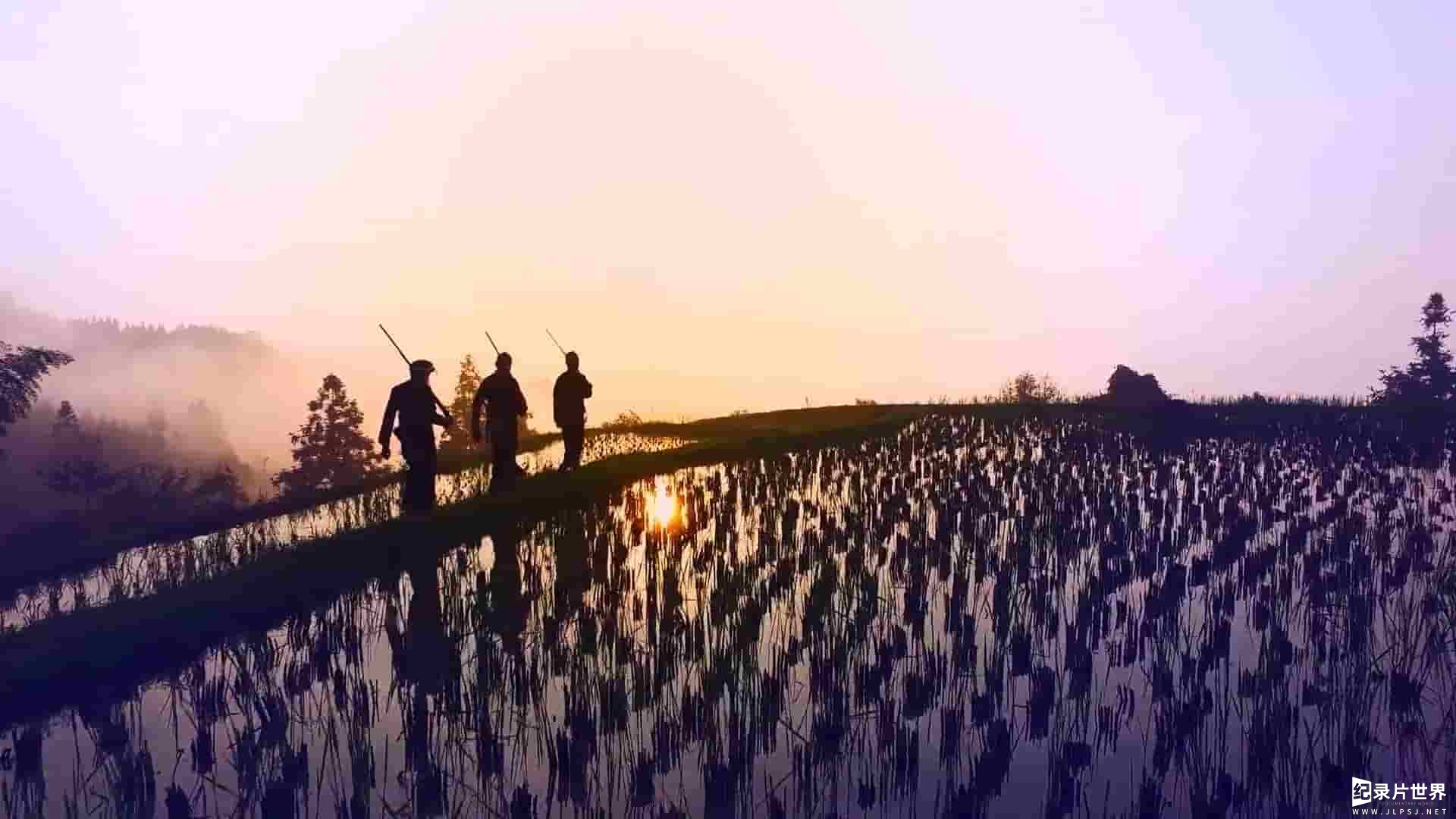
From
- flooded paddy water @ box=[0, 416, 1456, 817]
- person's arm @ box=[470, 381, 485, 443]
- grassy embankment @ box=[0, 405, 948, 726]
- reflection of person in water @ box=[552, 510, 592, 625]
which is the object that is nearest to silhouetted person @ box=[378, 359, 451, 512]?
grassy embankment @ box=[0, 405, 948, 726]

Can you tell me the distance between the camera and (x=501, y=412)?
1573cm

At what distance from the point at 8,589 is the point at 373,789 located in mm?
10621

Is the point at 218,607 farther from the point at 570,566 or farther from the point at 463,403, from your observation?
the point at 463,403

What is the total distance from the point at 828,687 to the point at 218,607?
5862 millimetres

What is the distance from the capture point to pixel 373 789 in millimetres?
4914

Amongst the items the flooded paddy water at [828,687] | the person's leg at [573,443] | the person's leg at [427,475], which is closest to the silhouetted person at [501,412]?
the person's leg at [427,475]

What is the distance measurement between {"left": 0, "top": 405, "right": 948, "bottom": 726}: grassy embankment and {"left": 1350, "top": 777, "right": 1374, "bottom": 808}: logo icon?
763cm

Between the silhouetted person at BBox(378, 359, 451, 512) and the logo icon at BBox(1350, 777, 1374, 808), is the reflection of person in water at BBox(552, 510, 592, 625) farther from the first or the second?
the logo icon at BBox(1350, 777, 1374, 808)

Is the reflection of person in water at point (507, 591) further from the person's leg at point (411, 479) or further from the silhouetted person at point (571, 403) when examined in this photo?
the silhouetted person at point (571, 403)

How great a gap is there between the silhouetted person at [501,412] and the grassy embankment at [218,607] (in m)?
0.54

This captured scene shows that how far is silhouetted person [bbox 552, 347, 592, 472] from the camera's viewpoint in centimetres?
1809

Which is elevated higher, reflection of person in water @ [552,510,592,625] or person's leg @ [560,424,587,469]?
person's leg @ [560,424,587,469]

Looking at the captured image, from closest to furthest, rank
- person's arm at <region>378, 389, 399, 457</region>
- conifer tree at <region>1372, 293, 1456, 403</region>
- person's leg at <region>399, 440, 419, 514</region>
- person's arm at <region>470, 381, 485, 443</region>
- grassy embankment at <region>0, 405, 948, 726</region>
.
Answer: grassy embankment at <region>0, 405, 948, 726</region>, person's arm at <region>378, 389, 399, 457</region>, person's leg at <region>399, 440, 419, 514</region>, person's arm at <region>470, 381, 485, 443</region>, conifer tree at <region>1372, 293, 1456, 403</region>

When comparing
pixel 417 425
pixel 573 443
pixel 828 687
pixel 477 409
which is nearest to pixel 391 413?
pixel 417 425
